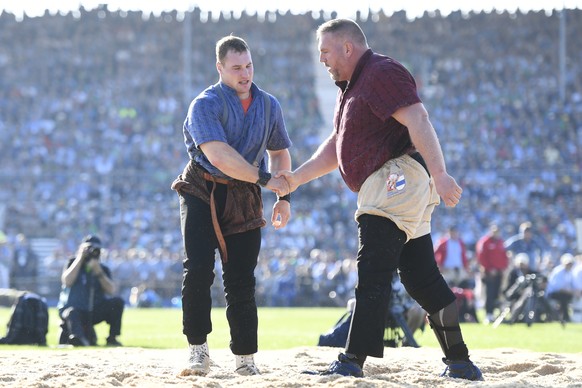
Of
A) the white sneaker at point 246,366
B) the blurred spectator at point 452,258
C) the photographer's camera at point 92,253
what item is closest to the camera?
the white sneaker at point 246,366

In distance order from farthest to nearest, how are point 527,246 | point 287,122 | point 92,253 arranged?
point 287,122 → point 527,246 → point 92,253

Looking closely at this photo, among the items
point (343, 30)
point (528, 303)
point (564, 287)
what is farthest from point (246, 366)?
point (564, 287)

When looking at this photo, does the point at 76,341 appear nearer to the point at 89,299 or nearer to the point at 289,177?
the point at 89,299

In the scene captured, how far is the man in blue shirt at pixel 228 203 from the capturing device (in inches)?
275

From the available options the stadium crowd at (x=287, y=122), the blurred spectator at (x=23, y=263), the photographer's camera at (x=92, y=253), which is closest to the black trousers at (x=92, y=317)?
the photographer's camera at (x=92, y=253)

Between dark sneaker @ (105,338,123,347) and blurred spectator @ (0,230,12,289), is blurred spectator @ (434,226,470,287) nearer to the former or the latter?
dark sneaker @ (105,338,123,347)

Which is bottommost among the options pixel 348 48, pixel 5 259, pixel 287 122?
pixel 348 48

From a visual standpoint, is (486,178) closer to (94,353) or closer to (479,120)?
(479,120)

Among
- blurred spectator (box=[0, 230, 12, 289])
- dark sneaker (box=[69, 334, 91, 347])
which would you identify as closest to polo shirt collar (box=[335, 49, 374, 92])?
dark sneaker (box=[69, 334, 91, 347])

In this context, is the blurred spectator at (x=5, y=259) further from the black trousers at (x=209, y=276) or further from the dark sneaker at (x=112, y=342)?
the black trousers at (x=209, y=276)

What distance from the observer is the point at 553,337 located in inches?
615

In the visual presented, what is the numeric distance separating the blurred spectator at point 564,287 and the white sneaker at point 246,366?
14.9 metres

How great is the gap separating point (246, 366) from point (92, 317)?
6.49m

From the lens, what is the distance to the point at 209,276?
702 cm
